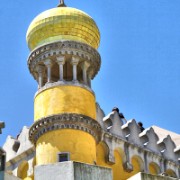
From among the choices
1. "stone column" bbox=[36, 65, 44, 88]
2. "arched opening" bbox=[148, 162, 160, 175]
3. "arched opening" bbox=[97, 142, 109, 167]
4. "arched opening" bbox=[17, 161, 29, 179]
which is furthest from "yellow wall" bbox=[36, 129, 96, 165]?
"arched opening" bbox=[148, 162, 160, 175]

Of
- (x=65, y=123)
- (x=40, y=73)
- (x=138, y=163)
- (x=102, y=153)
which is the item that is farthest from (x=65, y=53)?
(x=138, y=163)

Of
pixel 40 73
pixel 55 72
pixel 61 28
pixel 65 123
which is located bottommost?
pixel 65 123

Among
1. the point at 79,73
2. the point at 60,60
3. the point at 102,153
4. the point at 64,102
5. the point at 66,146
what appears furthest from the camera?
the point at 102,153

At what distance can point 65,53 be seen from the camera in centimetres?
2519

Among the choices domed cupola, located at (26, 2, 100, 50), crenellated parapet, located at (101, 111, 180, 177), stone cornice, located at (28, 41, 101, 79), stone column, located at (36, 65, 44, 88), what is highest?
domed cupola, located at (26, 2, 100, 50)

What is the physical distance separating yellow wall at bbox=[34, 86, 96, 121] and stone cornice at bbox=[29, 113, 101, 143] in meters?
0.28

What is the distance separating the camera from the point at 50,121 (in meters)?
23.9

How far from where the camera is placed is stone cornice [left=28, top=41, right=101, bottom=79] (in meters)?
25.2

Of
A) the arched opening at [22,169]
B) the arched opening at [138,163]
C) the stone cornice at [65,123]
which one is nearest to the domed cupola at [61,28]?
the stone cornice at [65,123]

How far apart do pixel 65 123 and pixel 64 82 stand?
1586 mm

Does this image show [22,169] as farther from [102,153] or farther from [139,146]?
[139,146]

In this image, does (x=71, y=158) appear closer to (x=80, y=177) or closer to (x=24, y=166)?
(x=24, y=166)

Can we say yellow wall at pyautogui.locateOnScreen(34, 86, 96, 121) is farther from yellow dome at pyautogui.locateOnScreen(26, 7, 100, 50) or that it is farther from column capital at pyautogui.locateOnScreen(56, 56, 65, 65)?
yellow dome at pyautogui.locateOnScreen(26, 7, 100, 50)

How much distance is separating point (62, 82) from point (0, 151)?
661 cm
